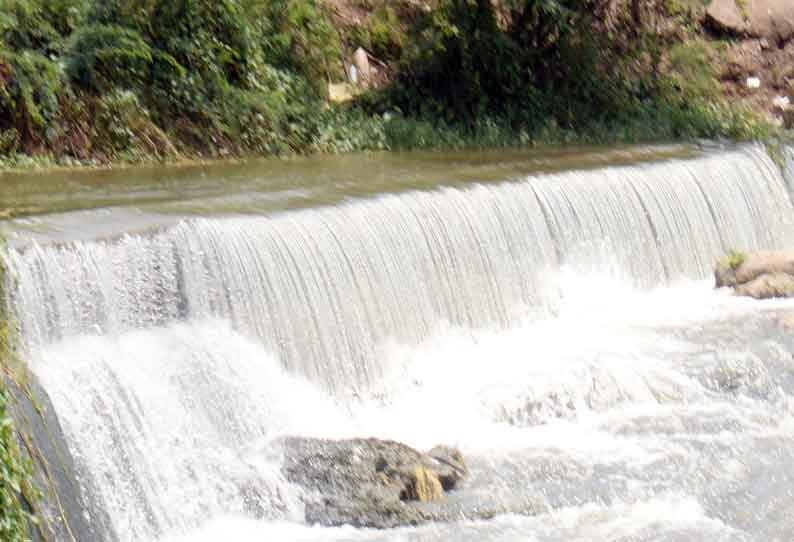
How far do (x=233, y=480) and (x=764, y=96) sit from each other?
1501cm

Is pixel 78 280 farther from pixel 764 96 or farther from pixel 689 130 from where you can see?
pixel 764 96

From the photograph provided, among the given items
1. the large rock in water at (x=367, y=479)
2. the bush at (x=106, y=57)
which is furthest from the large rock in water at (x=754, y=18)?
the large rock in water at (x=367, y=479)

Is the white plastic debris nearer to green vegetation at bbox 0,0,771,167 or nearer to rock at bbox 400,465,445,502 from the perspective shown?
green vegetation at bbox 0,0,771,167

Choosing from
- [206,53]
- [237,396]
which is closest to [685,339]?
[237,396]

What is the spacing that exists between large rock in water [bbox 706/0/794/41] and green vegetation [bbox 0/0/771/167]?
701 millimetres

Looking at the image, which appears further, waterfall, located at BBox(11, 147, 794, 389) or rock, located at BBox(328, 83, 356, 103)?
rock, located at BBox(328, 83, 356, 103)

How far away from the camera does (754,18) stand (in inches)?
900

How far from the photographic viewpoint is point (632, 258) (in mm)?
14406

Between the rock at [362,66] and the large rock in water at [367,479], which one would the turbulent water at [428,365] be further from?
the rock at [362,66]

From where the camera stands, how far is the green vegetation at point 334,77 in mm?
14906

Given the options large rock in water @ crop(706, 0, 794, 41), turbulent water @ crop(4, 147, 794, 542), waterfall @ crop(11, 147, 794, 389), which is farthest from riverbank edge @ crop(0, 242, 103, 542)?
large rock in water @ crop(706, 0, 794, 41)

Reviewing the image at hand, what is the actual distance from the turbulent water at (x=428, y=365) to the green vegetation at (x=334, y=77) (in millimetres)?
3735

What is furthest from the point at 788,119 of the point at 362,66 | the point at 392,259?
the point at 392,259

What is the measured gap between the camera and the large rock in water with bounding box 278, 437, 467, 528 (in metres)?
8.60
